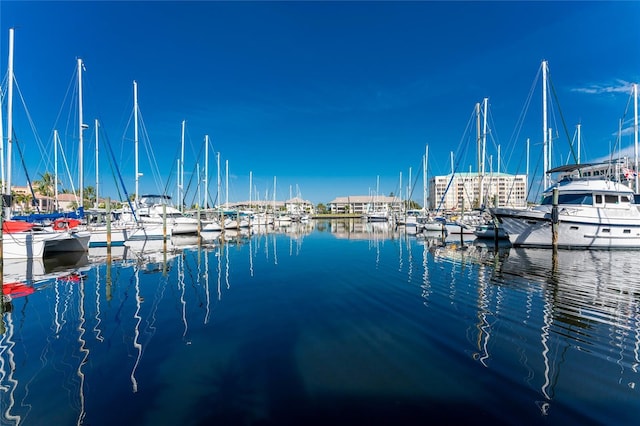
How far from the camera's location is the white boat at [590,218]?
81.9ft

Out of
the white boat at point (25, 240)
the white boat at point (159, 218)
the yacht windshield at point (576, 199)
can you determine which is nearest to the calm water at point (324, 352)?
the white boat at point (25, 240)

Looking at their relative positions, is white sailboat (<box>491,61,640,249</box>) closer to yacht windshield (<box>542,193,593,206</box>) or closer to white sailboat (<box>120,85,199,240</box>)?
yacht windshield (<box>542,193,593,206</box>)

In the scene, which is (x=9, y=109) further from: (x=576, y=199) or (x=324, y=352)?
(x=576, y=199)

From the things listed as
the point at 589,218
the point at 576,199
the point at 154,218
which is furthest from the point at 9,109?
the point at 589,218

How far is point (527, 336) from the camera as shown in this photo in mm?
7523

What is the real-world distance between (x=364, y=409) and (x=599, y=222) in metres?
28.8

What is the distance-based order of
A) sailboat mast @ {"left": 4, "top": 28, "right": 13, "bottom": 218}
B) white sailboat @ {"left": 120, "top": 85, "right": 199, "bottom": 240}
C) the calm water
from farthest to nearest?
white sailboat @ {"left": 120, "top": 85, "right": 199, "bottom": 240} → sailboat mast @ {"left": 4, "top": 28, "right": 13, "bottom": 218} → the calm water

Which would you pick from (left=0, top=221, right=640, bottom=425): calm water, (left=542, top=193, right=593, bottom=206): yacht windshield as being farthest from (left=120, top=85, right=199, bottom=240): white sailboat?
(left=542, top=193, right=593, bottom=206): yacht windshield

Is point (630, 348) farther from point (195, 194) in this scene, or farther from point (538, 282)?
point (195, 194)

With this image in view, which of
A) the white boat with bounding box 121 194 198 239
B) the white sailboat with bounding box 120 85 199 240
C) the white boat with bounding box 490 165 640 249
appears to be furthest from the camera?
the white boat with bounding box 121 194 198 239

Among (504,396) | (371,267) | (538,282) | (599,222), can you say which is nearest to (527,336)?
(504,396)

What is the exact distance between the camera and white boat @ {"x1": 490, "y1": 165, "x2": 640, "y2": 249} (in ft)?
81.9

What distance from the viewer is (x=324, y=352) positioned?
696 centimetres

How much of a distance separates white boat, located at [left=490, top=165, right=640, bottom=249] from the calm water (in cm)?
1273
